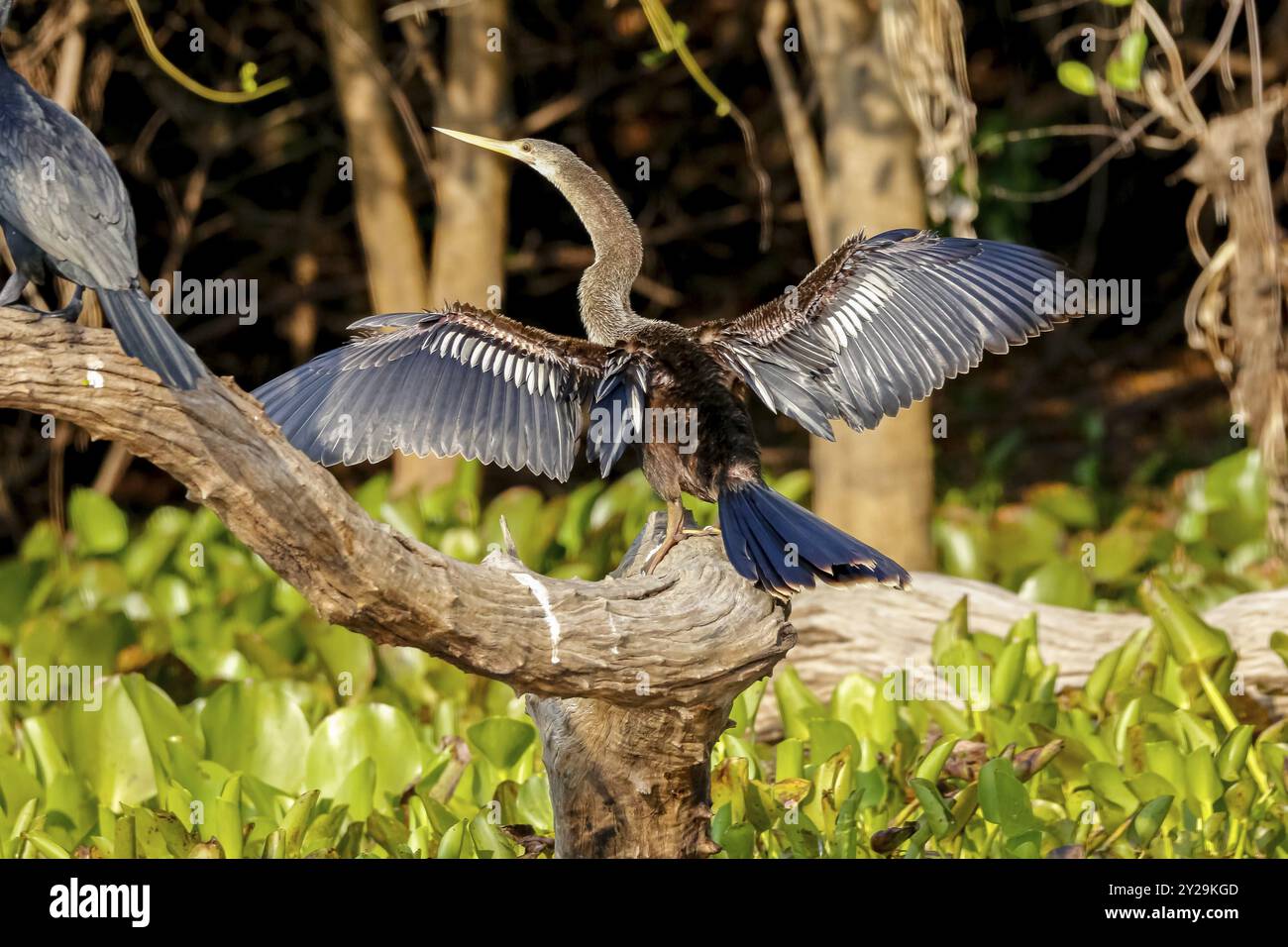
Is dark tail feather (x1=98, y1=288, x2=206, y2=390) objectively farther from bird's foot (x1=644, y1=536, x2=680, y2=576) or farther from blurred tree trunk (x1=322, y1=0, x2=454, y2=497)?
blurred tree trunk (x1=322, y1=0, x2=454, y2=497)

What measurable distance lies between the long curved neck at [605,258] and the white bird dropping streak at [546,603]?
81cm

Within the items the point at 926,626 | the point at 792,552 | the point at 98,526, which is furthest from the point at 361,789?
the point at 98,526

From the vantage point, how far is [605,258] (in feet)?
11.1

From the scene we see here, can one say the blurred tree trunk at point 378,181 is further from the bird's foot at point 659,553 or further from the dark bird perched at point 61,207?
the dark bird perched at point 61,207

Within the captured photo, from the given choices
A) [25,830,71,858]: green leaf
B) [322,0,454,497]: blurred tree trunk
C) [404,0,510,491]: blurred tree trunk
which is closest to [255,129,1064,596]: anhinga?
[25,830,71,858]: green leaf

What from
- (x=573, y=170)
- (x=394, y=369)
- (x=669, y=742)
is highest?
(x=573, y=170)

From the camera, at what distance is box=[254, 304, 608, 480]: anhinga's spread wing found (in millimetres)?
3004

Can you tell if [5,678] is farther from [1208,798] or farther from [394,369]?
[1208,798]

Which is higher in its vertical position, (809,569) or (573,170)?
(573,170)

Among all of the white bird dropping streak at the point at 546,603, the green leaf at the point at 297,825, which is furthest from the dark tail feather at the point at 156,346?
the green leaf at the point at 297,825

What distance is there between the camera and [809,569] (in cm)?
255

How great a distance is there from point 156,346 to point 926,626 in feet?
9.27
